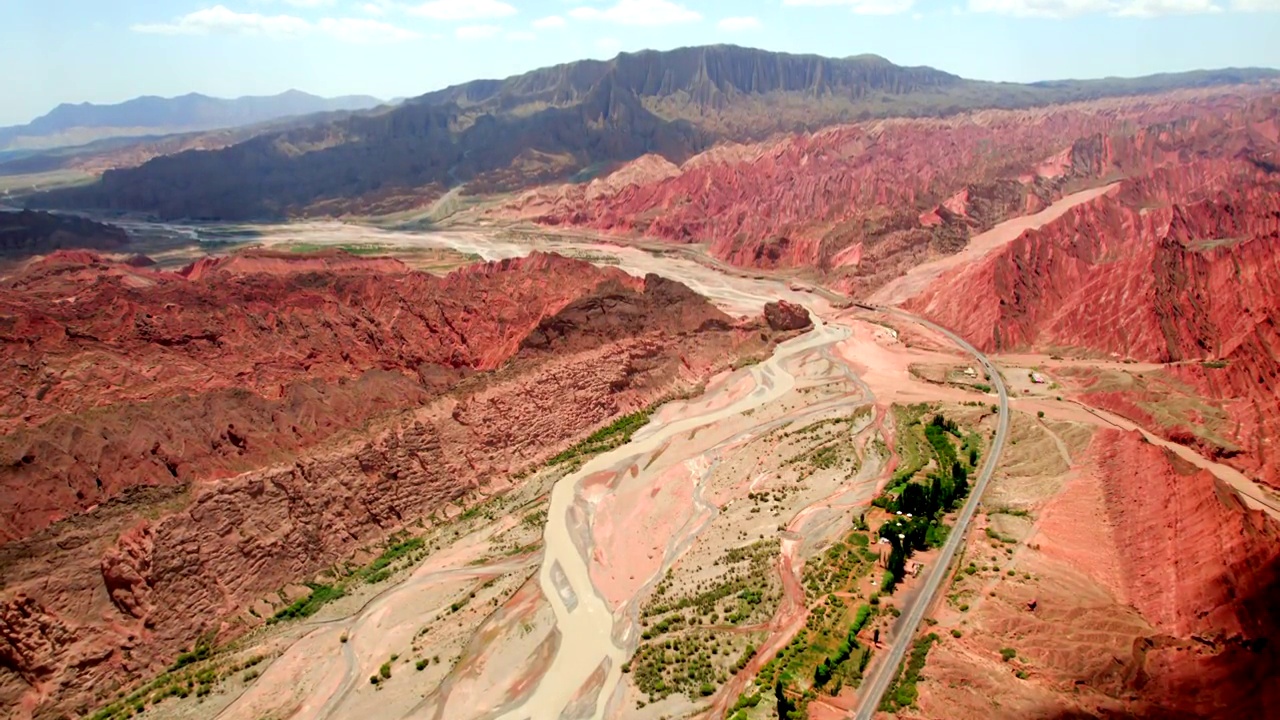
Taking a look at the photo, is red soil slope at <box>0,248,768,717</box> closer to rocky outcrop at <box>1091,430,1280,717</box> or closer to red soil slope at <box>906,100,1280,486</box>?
red soil slope at <box>906,100,1280,486</box>

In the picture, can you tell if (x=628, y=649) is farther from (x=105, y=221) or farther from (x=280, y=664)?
(x=105, y=221)

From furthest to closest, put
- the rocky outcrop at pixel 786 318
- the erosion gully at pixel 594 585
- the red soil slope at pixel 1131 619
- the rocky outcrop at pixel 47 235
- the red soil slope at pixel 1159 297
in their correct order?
1. the rocky outcrop at pixel 47 235
2. the rocky outcrop at pixel 786 318
3. the red soil slope at pixel 1159 297
4. the erosion gully at pixel 594 585
5. the red soil slope at pixel 1131 619

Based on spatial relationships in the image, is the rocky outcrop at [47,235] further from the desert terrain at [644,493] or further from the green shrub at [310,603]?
the green shrub at [310,603]

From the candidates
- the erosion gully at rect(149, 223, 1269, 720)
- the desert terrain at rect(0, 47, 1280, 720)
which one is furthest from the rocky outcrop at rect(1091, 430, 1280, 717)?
the erosion gully at rect(149, 223, 1269, 720)

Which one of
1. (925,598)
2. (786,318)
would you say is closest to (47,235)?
(786,318)

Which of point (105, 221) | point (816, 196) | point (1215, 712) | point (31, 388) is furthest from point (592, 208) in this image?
point (1215, 712)

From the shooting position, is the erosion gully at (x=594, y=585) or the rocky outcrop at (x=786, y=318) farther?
the rocky outcrop at (x=786, y=318)

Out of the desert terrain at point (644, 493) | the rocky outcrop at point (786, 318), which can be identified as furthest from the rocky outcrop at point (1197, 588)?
the rocky outcrop at point (786, 318)
